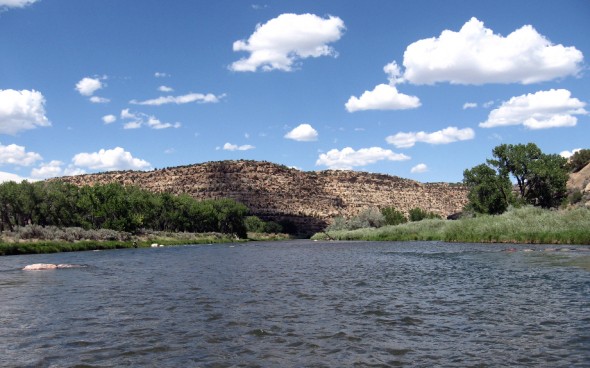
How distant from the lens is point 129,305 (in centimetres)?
1598

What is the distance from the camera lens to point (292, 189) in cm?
16438

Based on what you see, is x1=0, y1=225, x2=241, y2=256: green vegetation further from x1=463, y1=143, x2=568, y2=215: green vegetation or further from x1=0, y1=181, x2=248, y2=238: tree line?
x1=463, y1=143, x2=568, y2=215: green vegetation

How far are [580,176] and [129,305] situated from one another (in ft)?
318

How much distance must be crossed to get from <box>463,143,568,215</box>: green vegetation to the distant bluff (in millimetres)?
77008

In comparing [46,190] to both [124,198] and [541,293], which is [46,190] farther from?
[541,293]

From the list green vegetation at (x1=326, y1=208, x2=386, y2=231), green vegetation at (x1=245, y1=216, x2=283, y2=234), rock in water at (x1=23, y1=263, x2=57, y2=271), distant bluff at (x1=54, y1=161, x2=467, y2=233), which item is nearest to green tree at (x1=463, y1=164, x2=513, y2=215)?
green vegetation at (x1=326, y1=208, x2=386, y2=231)

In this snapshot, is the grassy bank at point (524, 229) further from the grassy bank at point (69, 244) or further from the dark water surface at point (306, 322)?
the grassy bank at point (69, 244)

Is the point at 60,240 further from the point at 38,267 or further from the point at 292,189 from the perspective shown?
the point at 292,189

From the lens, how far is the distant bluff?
504ft

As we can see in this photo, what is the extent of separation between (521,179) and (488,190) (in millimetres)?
4985

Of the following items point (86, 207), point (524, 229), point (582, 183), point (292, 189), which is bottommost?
point (524, 229)

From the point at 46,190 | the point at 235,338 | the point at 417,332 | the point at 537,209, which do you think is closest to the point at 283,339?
the point at 235,338

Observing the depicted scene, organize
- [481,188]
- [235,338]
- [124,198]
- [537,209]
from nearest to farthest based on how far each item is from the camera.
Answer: [235,338], [537,209], [481,188], [124,198]

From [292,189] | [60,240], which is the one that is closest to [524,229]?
[60,240]
